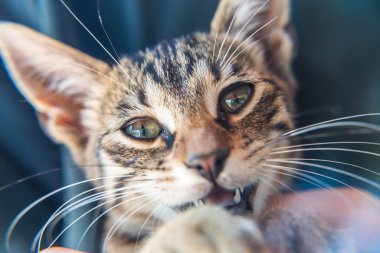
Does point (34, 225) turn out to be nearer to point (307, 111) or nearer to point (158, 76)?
point (158, 76)

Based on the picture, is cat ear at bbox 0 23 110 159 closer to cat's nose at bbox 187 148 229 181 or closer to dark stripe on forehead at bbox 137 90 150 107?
dark stripe on forehead at bbox 137 90 150 107

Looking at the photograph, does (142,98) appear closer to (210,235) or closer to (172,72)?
(172,72)

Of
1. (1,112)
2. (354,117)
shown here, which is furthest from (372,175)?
(1,112)

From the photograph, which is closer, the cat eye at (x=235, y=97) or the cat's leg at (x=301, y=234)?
the cat's leg at (x=301, y=234)

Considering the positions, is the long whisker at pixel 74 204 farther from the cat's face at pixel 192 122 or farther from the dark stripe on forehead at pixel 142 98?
the dark stripe on forehead at pixel 142 98

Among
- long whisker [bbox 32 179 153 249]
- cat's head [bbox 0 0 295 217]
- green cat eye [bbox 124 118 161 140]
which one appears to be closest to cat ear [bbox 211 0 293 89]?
cat's head [bbox 0 0 295 217]

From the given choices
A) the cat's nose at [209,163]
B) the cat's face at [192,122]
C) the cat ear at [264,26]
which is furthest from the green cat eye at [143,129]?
the cat ear at [264,26]
